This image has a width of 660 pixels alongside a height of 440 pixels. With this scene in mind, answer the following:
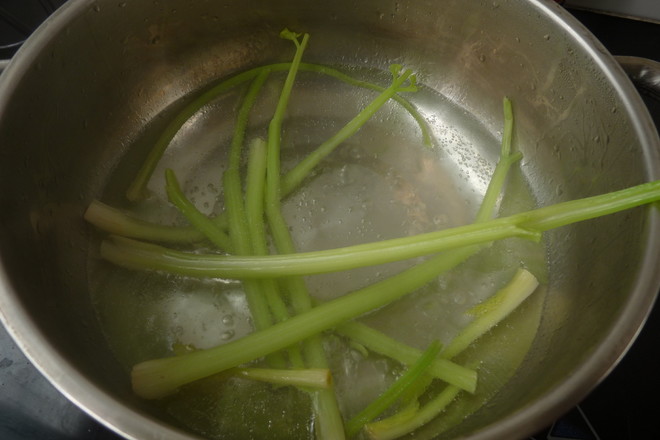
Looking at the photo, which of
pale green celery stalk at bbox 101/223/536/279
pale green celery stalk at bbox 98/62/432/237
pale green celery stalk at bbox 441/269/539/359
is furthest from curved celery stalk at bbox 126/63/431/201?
pale green celery stalk at bbox 441/269/539/359

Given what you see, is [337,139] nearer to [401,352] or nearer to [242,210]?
[242,210]

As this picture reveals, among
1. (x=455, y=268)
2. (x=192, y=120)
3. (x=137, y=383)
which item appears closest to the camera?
(x=137, y=383)

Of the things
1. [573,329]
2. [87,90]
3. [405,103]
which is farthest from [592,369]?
[87,90]

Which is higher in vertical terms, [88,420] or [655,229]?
[655,229]

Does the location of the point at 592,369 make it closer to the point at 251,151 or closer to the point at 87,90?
the point at 251,151

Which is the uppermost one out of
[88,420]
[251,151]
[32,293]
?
[251,151]

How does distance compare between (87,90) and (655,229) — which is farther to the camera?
(87,90)

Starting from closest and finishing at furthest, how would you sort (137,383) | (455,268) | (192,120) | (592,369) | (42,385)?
1. (592,369)
2. (137,383)
3. (42,385)
4. (455,268)
5. (192,120)
